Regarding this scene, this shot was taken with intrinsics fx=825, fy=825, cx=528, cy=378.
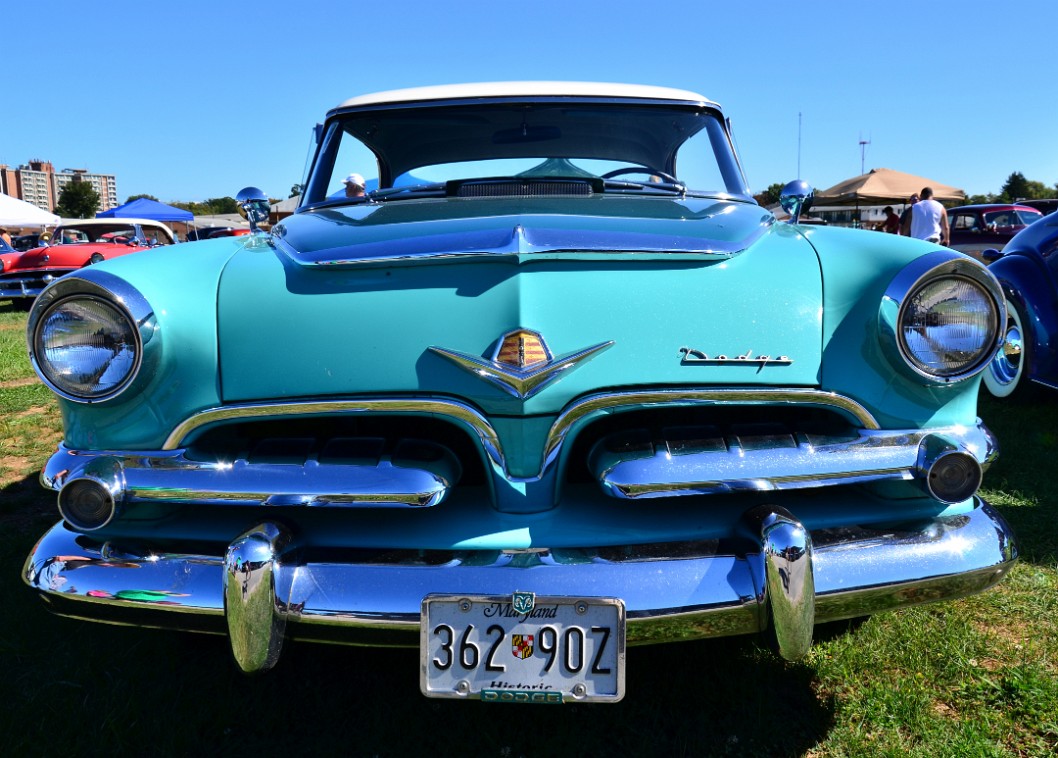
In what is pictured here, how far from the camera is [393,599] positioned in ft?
4.97

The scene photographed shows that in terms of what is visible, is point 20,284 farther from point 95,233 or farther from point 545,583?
point 545,583

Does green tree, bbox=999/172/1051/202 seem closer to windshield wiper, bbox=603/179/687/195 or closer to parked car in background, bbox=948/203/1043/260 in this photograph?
parked car in background, bbox=948/203/1043/260

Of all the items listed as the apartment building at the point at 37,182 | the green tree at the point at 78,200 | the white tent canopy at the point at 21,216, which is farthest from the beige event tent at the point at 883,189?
the apartment building at the point at 37,182

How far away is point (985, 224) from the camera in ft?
43.8

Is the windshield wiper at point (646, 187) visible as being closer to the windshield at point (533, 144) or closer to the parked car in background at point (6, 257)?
the windshield at point (533, 144)

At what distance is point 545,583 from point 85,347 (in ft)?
3.48

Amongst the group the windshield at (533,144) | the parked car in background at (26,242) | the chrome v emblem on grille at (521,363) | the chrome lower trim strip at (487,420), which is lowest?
the parked car in background at (26,242)

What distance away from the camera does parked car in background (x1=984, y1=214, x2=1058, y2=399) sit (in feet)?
13.5

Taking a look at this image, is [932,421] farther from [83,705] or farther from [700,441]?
[83,705]

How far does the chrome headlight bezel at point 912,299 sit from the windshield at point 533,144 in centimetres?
113

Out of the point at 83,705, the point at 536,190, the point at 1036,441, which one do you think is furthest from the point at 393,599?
the point at 1036,441

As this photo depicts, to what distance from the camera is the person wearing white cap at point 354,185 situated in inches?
114

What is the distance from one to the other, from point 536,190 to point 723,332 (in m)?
1.00

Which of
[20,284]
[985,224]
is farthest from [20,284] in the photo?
[985,224]
